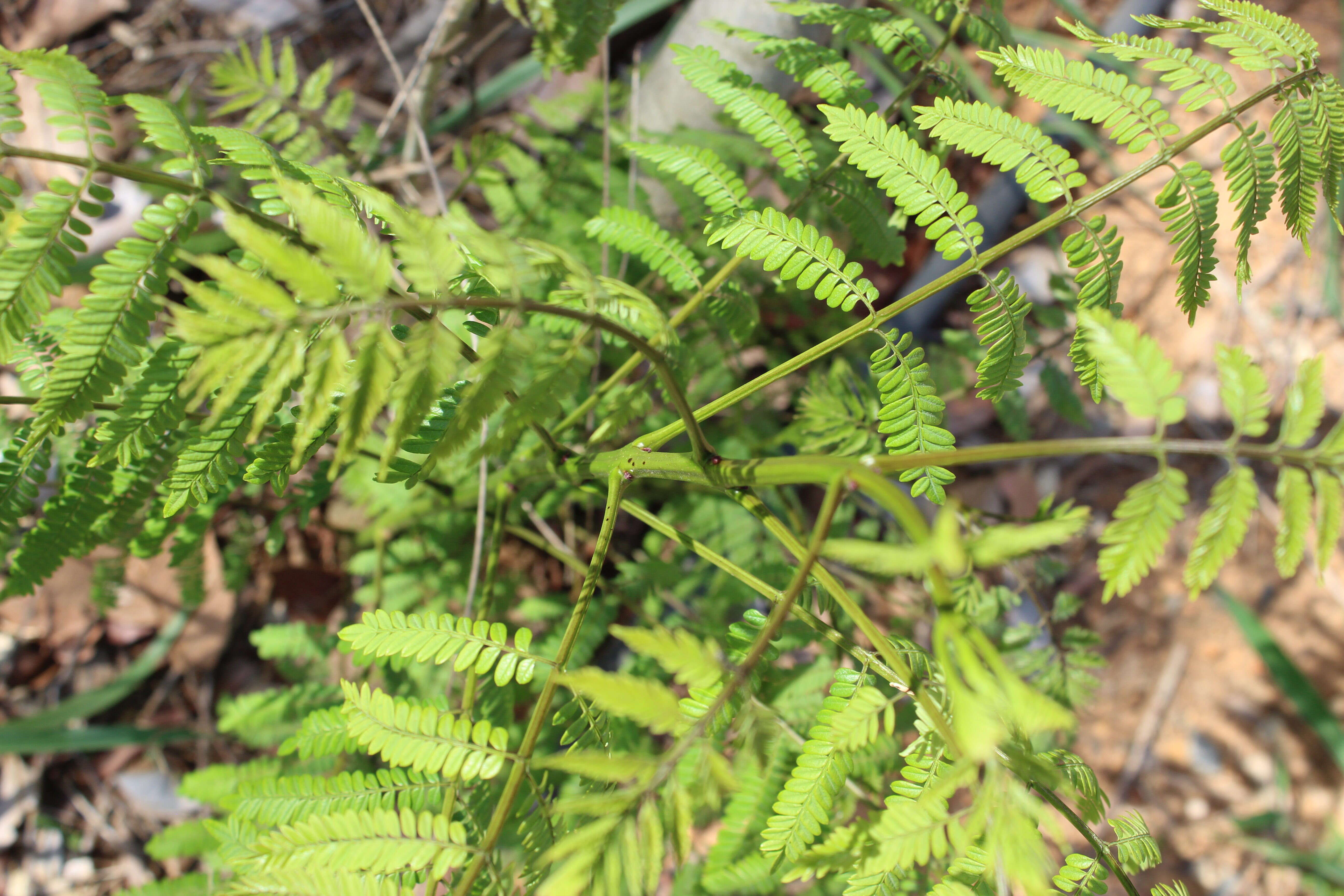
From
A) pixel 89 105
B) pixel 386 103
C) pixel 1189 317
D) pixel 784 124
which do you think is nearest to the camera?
pixel 89 105

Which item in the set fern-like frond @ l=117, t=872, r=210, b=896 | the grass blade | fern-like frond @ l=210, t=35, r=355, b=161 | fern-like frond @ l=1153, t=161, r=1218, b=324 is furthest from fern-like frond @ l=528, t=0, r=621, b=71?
the grass blade

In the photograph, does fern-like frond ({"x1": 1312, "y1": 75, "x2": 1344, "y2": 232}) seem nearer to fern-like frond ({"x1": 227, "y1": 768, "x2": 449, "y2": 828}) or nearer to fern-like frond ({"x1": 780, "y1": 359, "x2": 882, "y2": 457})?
fern-like frond ({"x1": 780, "y1": 359, "x2": 882, "y2": 457})

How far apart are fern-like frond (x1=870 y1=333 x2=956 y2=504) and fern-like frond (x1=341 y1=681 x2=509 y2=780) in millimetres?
751

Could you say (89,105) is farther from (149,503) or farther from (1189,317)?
(1189,317)

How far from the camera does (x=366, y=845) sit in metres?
1.05

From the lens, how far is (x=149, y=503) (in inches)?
74.1

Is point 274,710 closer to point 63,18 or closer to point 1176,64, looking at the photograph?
point 1176,64

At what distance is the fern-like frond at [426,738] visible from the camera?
3.71 ft

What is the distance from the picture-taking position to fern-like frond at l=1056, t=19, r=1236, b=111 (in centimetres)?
121

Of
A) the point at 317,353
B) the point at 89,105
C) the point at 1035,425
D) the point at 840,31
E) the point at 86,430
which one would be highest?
the point at 840,31

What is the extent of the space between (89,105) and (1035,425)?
312 centimetres

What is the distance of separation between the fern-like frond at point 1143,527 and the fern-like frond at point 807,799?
1.53 feet

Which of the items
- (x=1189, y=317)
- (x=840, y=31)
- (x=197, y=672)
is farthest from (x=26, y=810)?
(x=1189, y=317)

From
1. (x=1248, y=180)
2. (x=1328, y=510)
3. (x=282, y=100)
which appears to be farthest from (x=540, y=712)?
(x=282, y=100)
